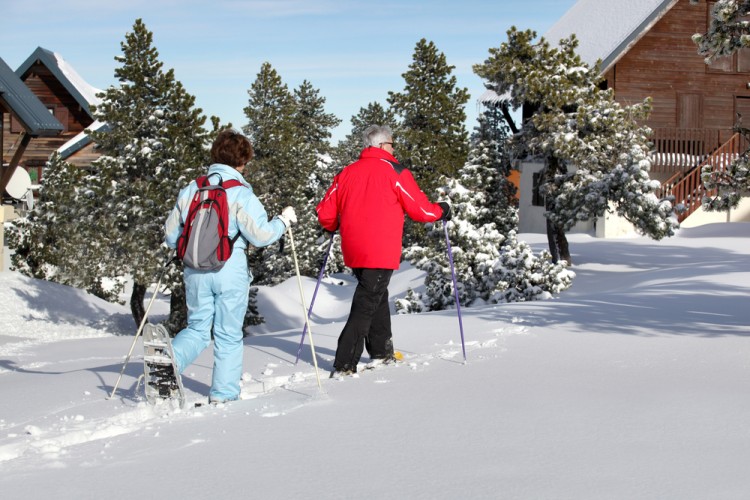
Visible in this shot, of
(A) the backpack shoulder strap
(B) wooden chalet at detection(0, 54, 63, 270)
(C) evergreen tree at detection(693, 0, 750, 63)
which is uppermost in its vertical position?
(B) wooden chalet at detection(0, 54, 63, 270)

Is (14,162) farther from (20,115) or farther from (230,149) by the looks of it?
(230,149)

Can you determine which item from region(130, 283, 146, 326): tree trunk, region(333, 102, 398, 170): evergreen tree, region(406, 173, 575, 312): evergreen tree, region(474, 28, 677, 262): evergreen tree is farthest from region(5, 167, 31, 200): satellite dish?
region(333, 102, 398, 170): evergreen tree

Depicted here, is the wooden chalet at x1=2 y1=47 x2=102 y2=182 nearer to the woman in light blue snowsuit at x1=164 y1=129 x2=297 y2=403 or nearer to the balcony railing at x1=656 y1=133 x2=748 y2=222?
the balcony railing at x1=656 y1=133 x2=748 y2=222

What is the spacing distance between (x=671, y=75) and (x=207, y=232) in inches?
1182

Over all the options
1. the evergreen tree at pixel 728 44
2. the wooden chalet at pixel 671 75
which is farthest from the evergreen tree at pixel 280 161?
the evergreen tree at pixel 728 44

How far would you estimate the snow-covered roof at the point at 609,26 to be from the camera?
31.6m

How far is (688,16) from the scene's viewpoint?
108ft

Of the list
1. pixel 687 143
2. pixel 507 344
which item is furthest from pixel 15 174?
pixel 687 143

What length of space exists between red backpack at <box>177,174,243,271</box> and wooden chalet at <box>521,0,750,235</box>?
2692 cm

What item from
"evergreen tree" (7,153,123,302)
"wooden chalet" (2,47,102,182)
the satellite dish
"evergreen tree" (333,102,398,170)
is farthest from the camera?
"evergreen tree" (333,102,398,170)

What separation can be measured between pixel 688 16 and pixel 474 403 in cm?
3020

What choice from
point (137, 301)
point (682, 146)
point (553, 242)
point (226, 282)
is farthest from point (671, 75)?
point (226, 282)

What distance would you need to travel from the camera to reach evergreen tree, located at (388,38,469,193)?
37438mm

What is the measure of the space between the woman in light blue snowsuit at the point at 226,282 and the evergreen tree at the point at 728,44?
5.64 meters
